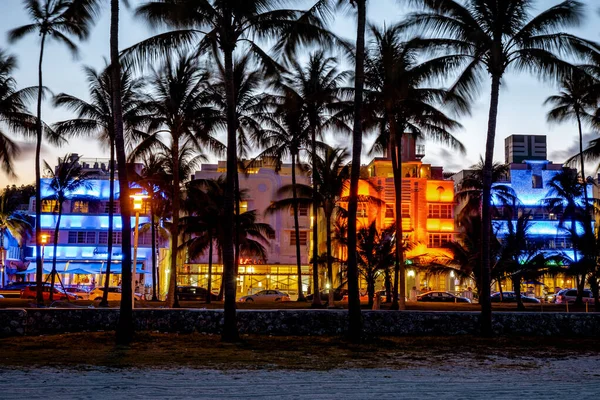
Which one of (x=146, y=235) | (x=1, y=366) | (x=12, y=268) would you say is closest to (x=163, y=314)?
(x=1, y=366)

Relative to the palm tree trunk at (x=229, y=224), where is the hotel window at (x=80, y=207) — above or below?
above

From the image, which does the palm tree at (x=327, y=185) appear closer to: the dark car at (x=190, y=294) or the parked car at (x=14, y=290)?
the dark car at (x=190, y=294)

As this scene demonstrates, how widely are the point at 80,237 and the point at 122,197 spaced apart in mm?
58863

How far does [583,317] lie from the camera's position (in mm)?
21094

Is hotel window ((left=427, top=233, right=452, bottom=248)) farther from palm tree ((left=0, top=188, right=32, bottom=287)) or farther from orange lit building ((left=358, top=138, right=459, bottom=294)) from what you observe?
palm tree ((left=0, top=188, right=32, bottom=287))

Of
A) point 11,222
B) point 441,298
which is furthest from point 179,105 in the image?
point 11,222

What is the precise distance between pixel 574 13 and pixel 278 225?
Result: 4670cm

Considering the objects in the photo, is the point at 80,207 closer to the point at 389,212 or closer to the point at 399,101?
the point at 389,212

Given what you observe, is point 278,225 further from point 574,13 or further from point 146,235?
point 574,13

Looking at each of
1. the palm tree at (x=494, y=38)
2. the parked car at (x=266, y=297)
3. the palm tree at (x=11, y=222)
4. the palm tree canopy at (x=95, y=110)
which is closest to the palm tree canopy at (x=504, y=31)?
the palm tree at (x=494, y=38)

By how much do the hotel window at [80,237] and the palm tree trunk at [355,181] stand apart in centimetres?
5971

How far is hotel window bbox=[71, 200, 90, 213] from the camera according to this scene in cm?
7519

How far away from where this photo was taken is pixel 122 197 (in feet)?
59.3

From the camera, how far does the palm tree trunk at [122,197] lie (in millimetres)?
17594
